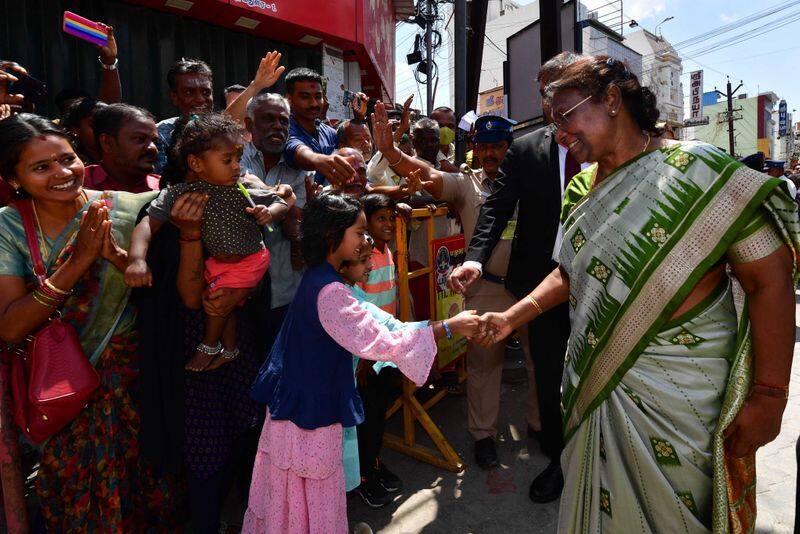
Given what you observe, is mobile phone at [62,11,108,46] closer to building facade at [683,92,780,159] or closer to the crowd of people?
the crowd of people

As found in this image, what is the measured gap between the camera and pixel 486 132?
354 centimetres

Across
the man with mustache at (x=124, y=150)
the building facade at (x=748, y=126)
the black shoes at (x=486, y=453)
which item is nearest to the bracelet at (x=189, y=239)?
the man with mustache at (x=124, y=150)

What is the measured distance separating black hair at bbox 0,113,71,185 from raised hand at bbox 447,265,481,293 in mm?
1840

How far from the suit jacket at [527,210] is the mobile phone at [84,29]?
2710mm

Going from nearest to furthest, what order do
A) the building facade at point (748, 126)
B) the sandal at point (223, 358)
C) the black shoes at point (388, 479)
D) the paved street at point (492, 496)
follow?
the sandal at point (223, 358) → the paved street at point (492, 496) → the black shoes at point (388, 479) → the building facade at point (748, 126)

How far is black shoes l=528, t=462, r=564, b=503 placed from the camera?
2.81m

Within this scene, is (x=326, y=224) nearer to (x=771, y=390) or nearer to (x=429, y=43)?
(x=771, y=390)

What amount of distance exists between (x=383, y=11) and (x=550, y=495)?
11035 mm

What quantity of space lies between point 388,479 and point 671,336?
198 centimetres

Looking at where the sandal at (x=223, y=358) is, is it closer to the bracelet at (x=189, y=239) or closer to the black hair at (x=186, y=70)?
the bracelet at (x=189, y=239)

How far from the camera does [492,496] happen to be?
2.89 metres

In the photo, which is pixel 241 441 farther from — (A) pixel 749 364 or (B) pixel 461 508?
(A) pixel 749 364

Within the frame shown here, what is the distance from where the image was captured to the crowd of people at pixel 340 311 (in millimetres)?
1535

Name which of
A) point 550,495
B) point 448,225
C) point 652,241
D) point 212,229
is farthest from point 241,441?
point 448,225
